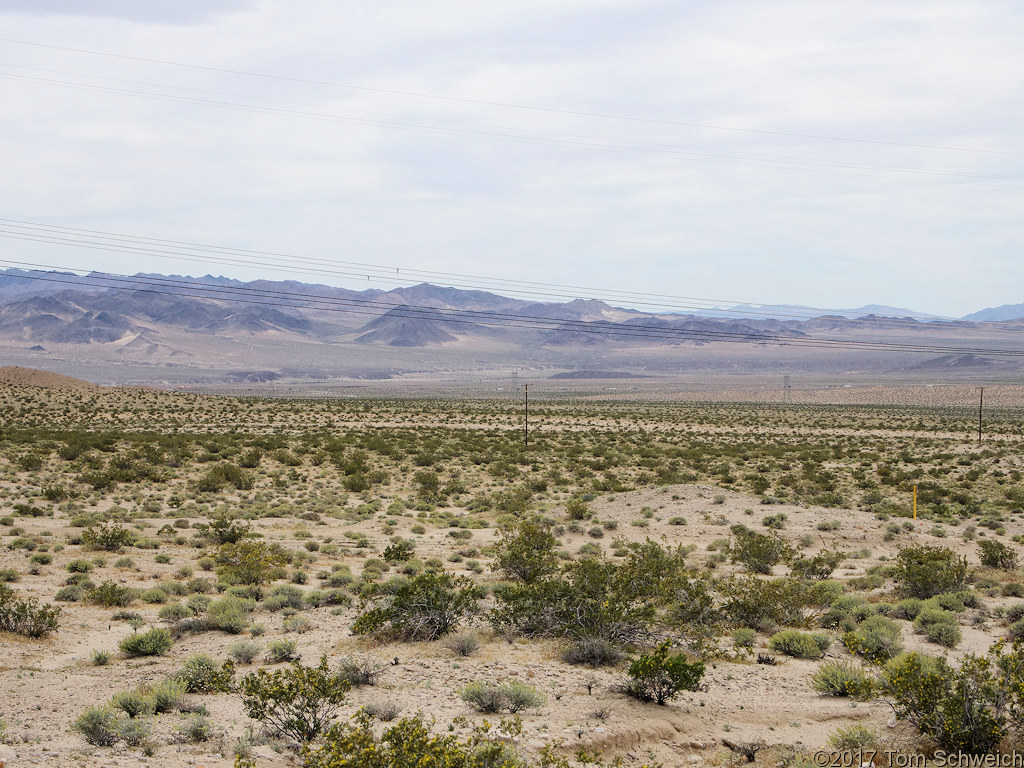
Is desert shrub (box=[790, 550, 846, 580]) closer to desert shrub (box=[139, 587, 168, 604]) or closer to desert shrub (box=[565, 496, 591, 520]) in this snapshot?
desert shrub (box=[565, 496, 591, 520])

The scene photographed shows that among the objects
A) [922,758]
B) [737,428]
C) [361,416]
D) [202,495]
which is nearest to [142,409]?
[361,416]

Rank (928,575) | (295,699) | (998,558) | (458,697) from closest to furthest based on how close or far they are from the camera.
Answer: (295,699) < (458,697) < (928,575) < (998,558)

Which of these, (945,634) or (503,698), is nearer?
(503,698)

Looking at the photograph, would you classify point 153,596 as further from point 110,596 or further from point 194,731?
point 194,731

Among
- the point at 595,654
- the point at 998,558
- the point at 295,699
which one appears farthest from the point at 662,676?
the point at 998,558

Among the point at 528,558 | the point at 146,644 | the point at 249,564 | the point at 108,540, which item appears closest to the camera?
the point at 146,644

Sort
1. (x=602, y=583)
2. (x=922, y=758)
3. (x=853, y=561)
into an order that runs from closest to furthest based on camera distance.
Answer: (x=922, y=758)
(x=602, y=583)
(x=853, y=561)

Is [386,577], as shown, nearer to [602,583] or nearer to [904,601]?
[602,583]

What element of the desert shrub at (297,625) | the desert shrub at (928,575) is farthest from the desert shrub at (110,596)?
the desert shrub at (928,575)

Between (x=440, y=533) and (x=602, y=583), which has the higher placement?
(x=602, y=583)

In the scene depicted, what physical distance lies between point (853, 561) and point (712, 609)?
9.04 metres

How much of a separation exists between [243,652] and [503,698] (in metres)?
4.38

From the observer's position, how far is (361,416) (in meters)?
77.9

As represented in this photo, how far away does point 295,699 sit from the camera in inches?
385
